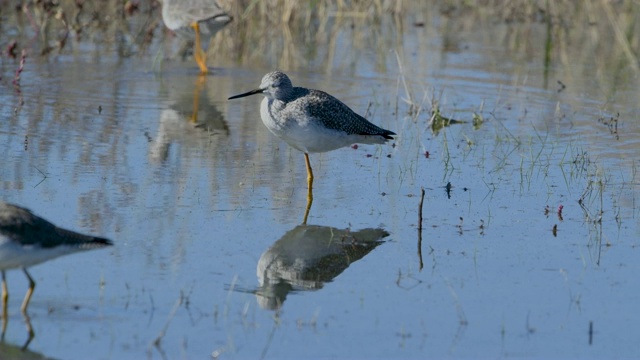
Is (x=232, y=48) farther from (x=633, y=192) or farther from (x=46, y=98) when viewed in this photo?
(x=633, y=192)

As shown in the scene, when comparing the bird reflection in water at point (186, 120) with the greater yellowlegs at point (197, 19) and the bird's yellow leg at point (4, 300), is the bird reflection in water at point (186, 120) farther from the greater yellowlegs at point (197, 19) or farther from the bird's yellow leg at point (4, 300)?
the bird's yellow leg at point (4, 300)

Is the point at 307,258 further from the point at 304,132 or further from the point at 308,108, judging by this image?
the point at 308,108

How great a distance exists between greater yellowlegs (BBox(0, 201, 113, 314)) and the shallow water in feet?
0.91

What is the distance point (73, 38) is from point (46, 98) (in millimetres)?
4209

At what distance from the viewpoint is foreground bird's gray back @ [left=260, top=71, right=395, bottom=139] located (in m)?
8.38

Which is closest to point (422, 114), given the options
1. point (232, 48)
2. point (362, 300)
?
point (232, 48)

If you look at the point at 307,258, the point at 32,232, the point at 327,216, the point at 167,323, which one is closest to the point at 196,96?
the point at 327,216

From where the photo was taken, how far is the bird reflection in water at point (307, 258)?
620 centimetres

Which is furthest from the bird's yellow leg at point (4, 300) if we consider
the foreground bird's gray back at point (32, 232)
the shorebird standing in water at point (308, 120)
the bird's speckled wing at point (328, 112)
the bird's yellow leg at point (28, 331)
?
the bird's speckled wing at point (328, 112)

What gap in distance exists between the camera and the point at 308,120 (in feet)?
27.3

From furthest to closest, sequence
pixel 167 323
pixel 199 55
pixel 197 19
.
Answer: pixel 197 19
pixel 199 55
pixel 167 323

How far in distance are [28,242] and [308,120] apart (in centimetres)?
323

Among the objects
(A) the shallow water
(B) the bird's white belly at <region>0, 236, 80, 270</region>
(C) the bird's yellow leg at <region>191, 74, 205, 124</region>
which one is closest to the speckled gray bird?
(A) the shallow water

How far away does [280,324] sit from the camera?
5.62m
